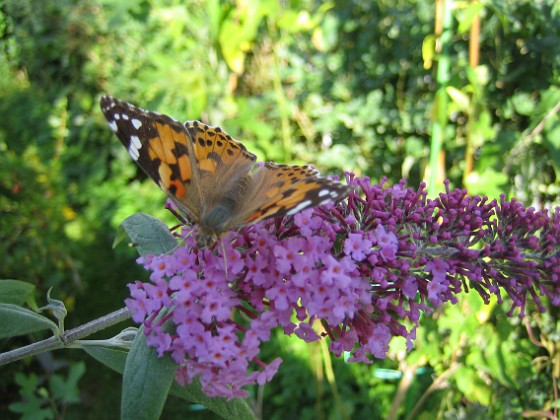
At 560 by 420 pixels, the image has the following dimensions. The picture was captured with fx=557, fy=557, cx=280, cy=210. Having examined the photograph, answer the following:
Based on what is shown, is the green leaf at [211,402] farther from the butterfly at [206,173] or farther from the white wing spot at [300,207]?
the white wing spot at [300,207]

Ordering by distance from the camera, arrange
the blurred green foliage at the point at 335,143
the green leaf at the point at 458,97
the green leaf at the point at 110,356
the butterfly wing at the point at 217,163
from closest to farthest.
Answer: the green leaf at the point at 110,356 < the butterfly wing at the point at 217,163 < the green leaf at the point at 458,97 < the blurred green foliage at the point at 335,143

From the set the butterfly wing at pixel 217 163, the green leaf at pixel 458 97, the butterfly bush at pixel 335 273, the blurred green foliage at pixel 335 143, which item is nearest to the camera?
the butterfly bush at pixel 335 273

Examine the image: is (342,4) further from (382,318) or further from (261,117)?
(382,318)

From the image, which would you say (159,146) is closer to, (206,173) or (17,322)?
(206,173)

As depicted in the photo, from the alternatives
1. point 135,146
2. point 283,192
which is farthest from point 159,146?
point 283,192

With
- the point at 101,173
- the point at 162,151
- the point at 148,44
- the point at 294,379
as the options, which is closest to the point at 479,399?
the point at 294,379

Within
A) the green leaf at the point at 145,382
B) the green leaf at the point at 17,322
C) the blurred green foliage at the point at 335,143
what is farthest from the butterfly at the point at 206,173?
the blurred green foliage at the point at 335,143

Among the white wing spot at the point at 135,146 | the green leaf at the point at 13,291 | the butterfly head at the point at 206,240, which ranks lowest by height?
the green leaf at the point at 13,291

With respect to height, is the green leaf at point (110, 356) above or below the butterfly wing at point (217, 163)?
below
